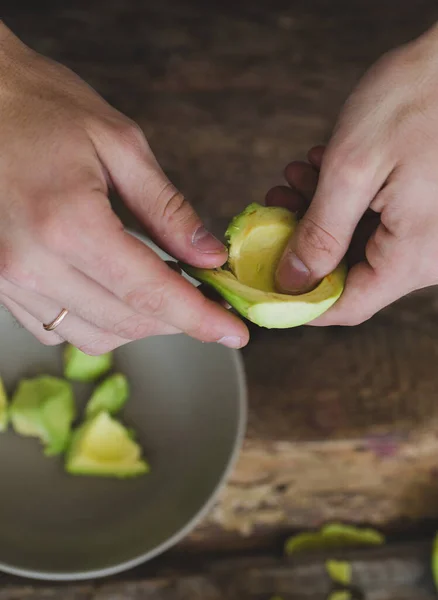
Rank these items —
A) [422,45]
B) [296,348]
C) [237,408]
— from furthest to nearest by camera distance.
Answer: [296,348] < [237,408] < [422,45]

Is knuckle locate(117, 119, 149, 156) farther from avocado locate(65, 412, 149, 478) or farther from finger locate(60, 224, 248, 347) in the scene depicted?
avocado locate(65, 412, 149, 478)

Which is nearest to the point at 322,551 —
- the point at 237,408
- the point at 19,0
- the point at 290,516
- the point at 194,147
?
the point at 290,516

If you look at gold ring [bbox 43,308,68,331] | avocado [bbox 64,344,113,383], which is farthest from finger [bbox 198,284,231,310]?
avocado [bbox 64,344,113,383]

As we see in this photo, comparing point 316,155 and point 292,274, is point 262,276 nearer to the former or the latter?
point 292,274

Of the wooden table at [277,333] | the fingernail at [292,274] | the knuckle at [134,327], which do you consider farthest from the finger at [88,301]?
the wooden table at [277,333]

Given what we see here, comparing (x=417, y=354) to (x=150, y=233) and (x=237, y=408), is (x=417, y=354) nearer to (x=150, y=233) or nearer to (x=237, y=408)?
(x=237, y=408)

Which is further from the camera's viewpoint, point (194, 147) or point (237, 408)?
point (194, 147)

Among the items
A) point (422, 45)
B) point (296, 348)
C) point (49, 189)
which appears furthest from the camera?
point (296, 348)
